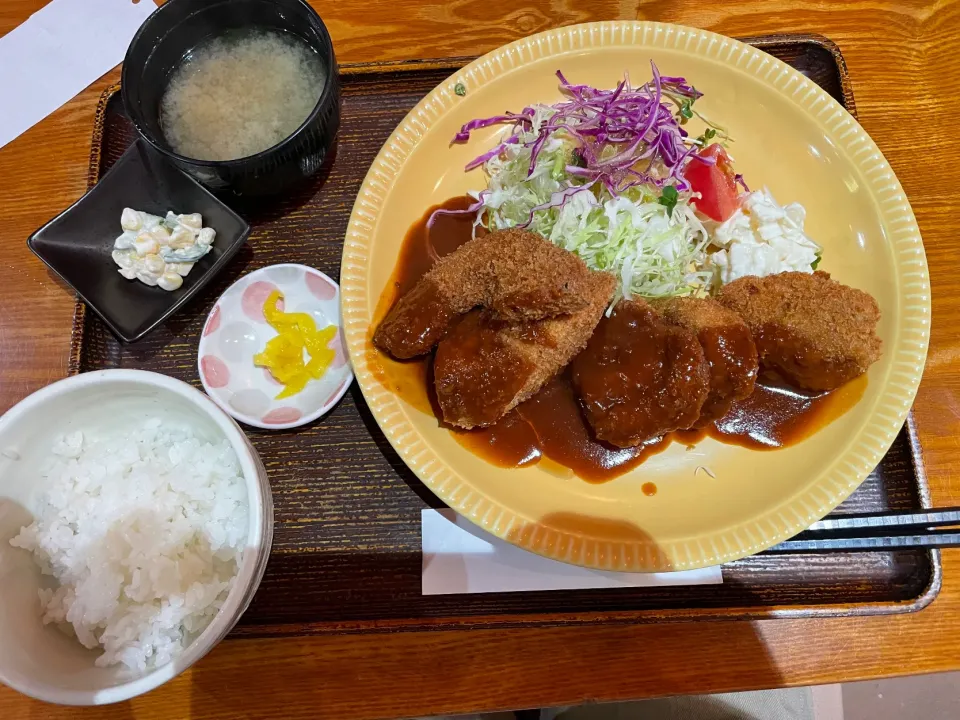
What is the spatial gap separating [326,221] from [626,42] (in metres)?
1.20

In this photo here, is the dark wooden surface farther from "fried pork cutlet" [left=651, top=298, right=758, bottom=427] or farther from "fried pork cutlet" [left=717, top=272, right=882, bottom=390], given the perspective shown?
"fried pork cutlet" [left=651, top=298, right=758, bottom=427]

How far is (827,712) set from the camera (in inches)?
101

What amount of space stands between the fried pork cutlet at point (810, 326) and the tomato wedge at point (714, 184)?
0.30 m

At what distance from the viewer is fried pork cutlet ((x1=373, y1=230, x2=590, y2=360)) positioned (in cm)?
167

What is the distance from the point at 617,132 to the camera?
193cm

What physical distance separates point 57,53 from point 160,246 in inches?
42.2

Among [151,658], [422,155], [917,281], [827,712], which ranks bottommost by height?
[827,712]

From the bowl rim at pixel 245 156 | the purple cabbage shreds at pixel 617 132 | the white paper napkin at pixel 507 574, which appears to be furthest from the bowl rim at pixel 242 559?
the purple cabbage shreds at pixel 617 132

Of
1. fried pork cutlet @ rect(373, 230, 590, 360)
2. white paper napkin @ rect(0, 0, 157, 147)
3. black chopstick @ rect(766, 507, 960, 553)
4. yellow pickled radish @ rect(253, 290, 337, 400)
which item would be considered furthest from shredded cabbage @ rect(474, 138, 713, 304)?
white paper napkin @ rect(0, 0, 157, 147)

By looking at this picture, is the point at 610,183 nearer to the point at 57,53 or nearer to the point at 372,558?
the point at 372,558

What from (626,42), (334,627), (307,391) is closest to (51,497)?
→ (307,391)

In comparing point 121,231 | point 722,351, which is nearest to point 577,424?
point 722,351

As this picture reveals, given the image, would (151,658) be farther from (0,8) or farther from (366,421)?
(0,8)

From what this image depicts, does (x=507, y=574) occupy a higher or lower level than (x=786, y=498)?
lower
